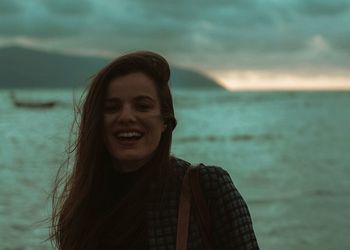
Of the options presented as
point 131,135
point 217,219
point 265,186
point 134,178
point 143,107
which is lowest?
point 265,186

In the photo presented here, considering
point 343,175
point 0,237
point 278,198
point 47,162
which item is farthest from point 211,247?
point 47,162

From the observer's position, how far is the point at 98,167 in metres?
2.55

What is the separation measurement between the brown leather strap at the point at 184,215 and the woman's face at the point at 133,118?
0.71 feet

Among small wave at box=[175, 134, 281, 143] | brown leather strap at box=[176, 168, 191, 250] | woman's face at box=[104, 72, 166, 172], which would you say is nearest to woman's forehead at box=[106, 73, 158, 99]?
woman's face at box=[104, 72, 166, 172]

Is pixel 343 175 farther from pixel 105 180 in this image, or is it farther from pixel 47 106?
pixel 47 106

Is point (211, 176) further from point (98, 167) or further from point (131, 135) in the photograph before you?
point (98, 167)

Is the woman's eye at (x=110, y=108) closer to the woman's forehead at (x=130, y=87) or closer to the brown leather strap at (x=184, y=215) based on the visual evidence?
the woman's forehead at (x=130, y=87)

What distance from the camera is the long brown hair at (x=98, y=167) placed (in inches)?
94.8

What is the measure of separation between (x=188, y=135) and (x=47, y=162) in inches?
771

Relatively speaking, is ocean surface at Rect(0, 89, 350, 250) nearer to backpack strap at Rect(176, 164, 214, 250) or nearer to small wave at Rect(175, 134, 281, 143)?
small wave at Rect(175, 134, 281, 143)

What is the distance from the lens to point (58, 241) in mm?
2602

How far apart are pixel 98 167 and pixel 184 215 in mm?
478

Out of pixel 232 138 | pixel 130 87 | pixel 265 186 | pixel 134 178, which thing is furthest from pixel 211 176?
pixel 232 138

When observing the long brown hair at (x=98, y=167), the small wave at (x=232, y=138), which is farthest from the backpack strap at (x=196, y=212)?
the small wave at (x=232, y=138)
